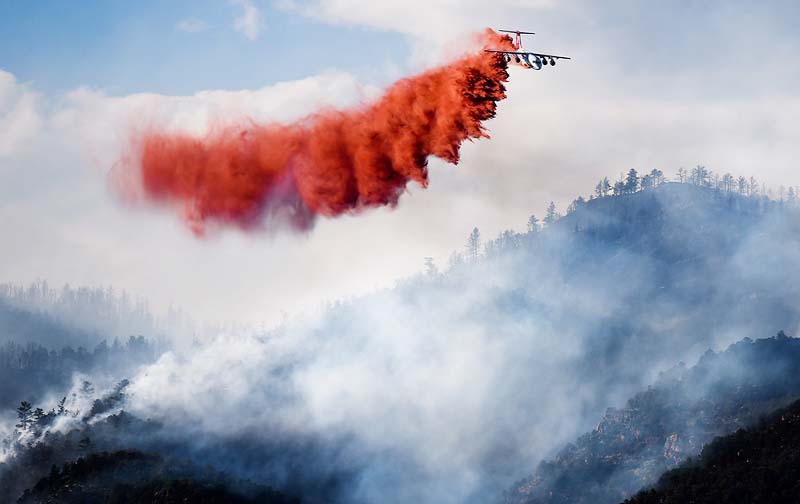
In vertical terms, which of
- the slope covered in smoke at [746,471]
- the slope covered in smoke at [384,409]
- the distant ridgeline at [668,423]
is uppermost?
the slope covered in smoke at [384,409]

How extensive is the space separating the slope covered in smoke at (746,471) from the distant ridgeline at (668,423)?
37.8 ft

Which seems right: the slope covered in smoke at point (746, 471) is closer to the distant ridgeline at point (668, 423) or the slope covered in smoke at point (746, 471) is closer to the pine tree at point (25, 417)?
the distant ridgeline at point (668, 423)

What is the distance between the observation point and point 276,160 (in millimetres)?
59875

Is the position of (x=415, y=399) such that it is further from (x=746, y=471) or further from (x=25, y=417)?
(x=746, y=471)

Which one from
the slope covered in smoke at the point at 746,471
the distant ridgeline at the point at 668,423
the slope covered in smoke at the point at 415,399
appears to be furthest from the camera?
the slope covered in smoke at the point at 415,399

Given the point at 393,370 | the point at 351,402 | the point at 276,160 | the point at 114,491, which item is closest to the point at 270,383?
the point at 351,402

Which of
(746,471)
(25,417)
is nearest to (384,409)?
(25,417)

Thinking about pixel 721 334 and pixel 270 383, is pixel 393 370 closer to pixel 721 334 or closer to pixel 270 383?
pixel 270 383

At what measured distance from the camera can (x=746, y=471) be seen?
90.9m

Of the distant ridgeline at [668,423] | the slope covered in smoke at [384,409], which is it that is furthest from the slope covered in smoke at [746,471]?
the slope covered in smoke at [384,409]

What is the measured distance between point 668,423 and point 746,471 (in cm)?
3770

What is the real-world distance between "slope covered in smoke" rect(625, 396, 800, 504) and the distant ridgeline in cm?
1153

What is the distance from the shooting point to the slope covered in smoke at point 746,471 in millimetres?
84500

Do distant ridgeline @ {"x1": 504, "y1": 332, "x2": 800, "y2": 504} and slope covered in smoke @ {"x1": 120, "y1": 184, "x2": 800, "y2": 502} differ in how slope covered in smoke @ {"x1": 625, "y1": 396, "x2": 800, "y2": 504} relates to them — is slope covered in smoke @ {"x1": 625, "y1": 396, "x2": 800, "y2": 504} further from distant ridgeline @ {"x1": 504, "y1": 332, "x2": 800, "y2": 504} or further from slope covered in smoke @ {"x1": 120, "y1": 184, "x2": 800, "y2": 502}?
slope covered in smoke @ {"x1": 120, "y1": 184, "x2": 800, "y2": 502}
